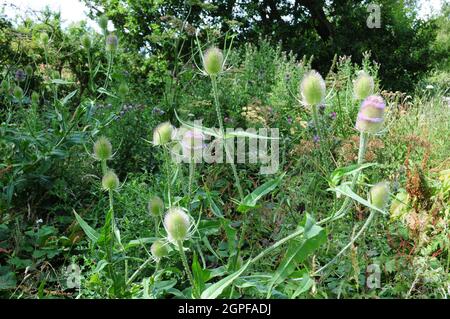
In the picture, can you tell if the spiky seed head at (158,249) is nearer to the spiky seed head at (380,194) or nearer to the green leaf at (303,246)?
the green leaf at (303,246)

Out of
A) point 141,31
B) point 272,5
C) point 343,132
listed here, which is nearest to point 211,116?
point 343,132

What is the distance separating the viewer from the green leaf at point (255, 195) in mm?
1371

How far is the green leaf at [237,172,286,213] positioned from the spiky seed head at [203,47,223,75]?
1.23 feet

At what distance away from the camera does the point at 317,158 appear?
238 centimetres

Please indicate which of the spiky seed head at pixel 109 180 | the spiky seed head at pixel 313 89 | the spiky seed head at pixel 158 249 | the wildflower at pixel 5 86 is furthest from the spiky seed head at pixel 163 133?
the wildflower at pixel 5 86

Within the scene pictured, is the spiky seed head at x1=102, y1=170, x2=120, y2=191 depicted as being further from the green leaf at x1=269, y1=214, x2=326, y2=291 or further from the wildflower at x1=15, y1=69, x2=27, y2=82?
the wildflower at x1=15, y1=69, x2=27, y2=82

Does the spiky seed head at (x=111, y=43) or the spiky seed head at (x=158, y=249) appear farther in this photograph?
the spiky seed head at (x=111, y=43)

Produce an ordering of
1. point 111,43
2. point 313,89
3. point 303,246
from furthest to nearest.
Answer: point 111,43 < point 313,89 < point 303,246

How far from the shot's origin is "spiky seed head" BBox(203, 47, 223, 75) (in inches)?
58.2

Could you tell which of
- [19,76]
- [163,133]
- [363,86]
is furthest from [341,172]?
[19,76]

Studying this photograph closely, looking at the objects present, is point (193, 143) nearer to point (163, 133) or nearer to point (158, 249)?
point (163, 133)

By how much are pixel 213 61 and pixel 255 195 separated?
412 mm

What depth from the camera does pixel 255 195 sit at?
141cm

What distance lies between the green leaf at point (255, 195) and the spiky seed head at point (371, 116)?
0.83 ft
